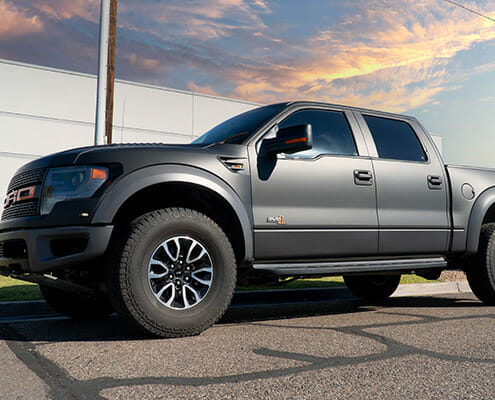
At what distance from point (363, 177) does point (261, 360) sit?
7.27 feet

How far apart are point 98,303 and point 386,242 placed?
2785 millimetres

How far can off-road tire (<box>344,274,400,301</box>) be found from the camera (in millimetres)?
6512

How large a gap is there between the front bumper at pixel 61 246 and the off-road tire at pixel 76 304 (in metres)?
1.14

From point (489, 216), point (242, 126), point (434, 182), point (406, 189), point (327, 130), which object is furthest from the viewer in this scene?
point (489, 216)

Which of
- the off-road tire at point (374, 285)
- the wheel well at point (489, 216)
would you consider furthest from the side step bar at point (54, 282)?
the wheel well at point (489, 216)

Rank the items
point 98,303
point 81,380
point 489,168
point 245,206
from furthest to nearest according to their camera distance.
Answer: point 489,168, point 98,303, point 245,206, point 81,380

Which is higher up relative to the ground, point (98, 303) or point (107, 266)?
point (107, 266)

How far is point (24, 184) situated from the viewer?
4.02 meters

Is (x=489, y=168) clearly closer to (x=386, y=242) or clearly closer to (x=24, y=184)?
(x=386, y=242)

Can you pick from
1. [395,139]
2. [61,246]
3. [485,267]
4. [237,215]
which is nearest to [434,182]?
[395,139]

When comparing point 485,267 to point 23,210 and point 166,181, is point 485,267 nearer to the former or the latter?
point 166,181

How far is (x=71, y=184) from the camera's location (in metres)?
3.72

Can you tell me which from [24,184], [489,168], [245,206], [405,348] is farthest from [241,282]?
[489,168]

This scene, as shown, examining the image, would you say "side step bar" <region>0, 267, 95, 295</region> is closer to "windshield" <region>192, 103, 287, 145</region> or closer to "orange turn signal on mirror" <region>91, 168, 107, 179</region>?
"orange turn signal on mirror" <region>91, 168, 107, 179</region>
